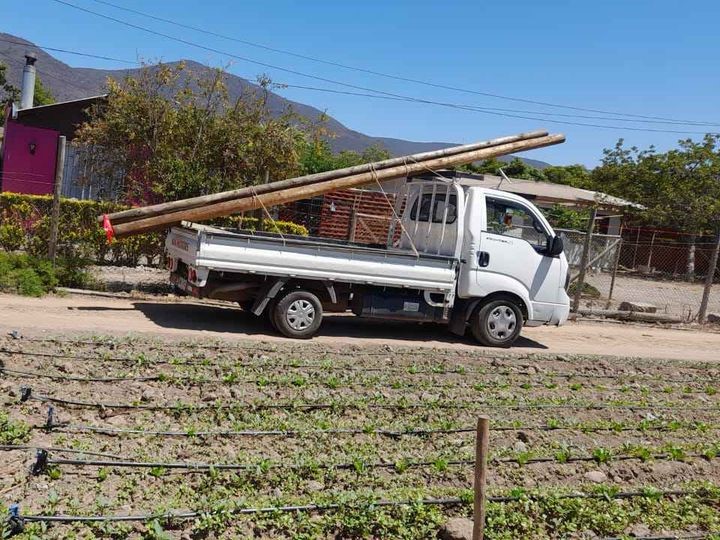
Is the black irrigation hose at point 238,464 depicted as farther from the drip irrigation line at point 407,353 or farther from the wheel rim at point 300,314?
the wheel rim at point 300,314

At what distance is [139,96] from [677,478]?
11466 mm

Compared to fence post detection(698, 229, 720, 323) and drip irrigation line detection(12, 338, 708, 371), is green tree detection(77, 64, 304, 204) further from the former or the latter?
fence post detection(698, 229, 720, 323)

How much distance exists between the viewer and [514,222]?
454 inches

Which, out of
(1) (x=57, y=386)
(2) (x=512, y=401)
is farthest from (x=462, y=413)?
(1) (x=57, y=386)

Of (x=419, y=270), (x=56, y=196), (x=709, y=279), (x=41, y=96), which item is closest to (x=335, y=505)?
(x=419, y=270)

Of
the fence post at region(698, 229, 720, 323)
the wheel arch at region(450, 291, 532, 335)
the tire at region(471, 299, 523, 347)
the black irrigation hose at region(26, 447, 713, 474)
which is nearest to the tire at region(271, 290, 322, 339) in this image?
the wheel arch at region(450, 291, 532, 335)

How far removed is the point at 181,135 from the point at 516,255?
6864 mm

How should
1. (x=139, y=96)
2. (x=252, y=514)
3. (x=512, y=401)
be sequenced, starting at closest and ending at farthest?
1. (x=252, y=514)
2. (x=512, y=401)
3. (x=139, y=96)

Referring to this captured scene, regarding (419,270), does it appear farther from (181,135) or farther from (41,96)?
(41,96)

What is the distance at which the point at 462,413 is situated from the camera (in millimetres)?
7230

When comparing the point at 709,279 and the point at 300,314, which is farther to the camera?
the point at 709,279

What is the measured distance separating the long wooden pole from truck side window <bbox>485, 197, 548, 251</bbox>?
160cm

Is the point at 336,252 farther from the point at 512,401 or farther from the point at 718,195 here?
the point at 718,195

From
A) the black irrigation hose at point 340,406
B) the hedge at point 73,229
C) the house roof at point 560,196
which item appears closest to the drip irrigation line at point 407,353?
the black irrigation hose at point 340,406
